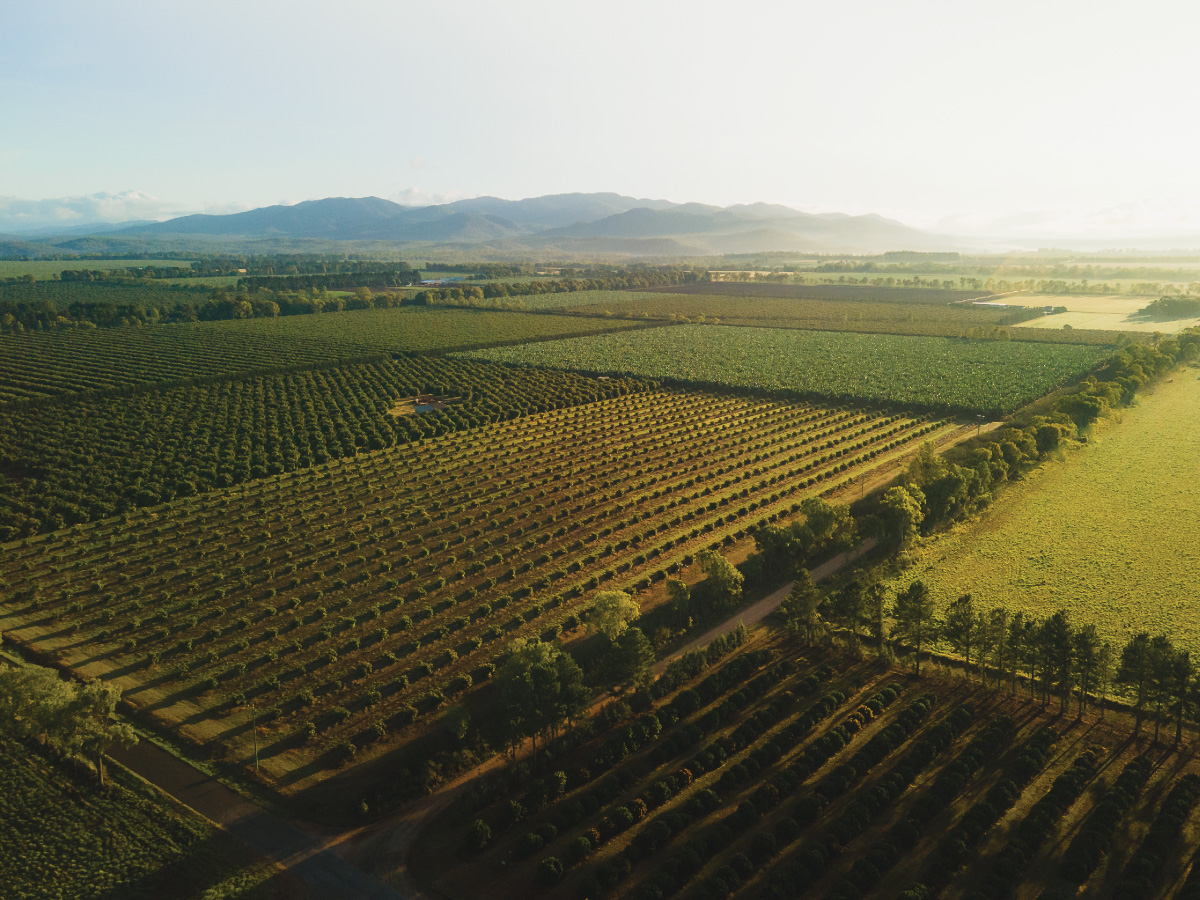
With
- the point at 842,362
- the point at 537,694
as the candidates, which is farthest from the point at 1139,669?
the point at 842,362

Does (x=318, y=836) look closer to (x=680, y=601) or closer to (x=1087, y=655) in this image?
(x=680, y=601)

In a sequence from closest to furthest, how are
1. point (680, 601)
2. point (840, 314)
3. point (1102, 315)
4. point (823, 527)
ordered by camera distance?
point (680, 601), point (823, 527), point (1102, 315), point (840, 314)

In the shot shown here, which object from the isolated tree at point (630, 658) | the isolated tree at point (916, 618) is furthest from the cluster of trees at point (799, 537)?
the isolated tree at point (630, 658)

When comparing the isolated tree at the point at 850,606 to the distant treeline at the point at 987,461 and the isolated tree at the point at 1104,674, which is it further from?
the distant treeline at the point at 987,461

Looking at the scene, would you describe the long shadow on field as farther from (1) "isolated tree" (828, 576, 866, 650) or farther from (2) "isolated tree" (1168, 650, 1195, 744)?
(2) "isolated tree" (1168, 650, 1195, 744)

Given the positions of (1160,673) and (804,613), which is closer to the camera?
(1160,673)

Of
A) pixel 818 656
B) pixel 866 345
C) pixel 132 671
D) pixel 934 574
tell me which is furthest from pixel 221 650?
pixel 866 345
